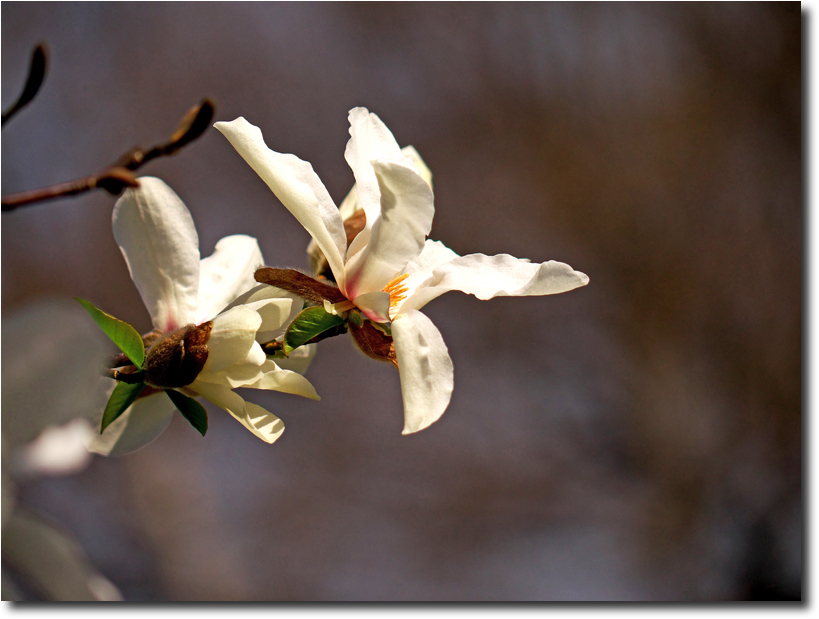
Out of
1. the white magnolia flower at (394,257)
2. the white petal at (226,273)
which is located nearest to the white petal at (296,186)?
the white magnolia flower at (394,257)

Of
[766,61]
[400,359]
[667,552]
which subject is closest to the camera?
[400,359]

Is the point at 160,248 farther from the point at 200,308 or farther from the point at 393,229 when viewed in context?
the point at 393,229

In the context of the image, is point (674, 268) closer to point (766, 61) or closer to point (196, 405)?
point (766, 61)

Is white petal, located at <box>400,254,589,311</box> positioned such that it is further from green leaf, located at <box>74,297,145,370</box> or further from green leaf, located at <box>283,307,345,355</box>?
→ green leaf, located at <box>74,297,145,370</box>

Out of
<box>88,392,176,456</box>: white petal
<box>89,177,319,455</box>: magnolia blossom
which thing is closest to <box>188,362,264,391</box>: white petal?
<box>89,177,319,455</box>: magnolia blossom

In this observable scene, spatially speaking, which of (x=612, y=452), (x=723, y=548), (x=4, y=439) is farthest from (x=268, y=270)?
(x=723, y=548)

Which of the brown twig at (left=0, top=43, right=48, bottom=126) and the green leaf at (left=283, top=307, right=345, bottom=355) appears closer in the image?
the brown twig at (left=0, top=43, right=48, bottom=126)

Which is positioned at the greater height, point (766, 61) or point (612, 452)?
point (766, 61)
